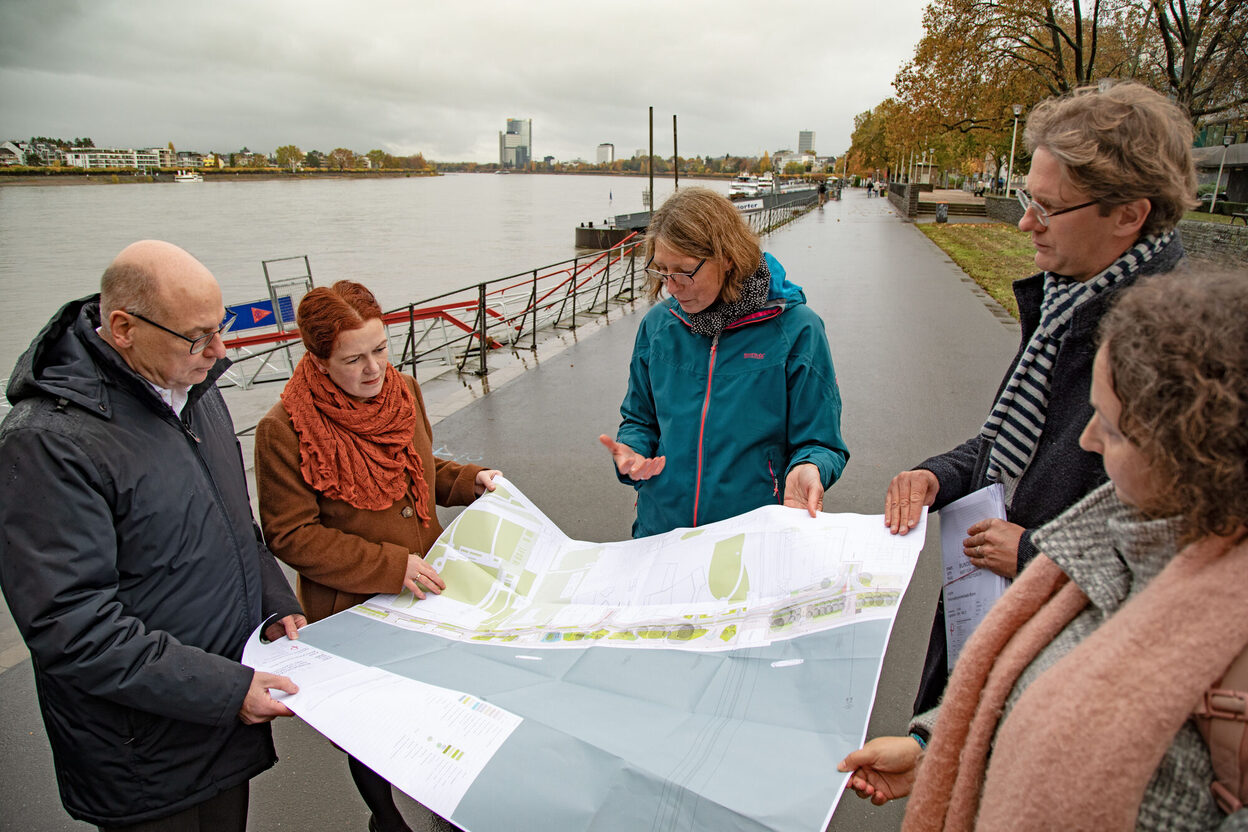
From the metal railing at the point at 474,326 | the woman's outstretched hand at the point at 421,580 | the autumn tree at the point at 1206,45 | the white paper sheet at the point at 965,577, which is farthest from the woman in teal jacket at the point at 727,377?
the autumn tree at the point at 1206,45

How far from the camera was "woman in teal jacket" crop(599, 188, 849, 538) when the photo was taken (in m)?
2.06

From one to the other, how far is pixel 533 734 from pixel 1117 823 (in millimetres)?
851

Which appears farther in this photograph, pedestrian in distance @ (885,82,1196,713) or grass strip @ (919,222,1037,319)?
grass strip @ (919,222,1037,319)

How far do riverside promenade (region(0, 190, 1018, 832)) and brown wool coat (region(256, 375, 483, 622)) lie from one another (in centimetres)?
66

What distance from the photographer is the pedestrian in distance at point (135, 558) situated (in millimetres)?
1354

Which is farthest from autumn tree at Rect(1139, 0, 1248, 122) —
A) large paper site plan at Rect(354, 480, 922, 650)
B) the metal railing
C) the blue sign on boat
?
large paper site plan at Rect(354, 480, 922, 650)

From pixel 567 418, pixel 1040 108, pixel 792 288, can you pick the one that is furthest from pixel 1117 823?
pixel 567 418

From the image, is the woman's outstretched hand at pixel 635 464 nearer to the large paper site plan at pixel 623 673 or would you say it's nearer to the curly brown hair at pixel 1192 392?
the large paper site plan at pixel 623 673

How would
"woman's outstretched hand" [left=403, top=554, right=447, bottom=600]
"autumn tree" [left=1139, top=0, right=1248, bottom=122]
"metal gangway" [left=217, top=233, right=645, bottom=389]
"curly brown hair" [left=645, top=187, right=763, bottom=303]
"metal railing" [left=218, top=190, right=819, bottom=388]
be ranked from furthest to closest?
"autumn tree" [left=1139, top=0, right=1248, bottom=122] → "metal gangway" [left=217, top=233, right=645, bottom=389] → "metal railing" [left=218, top=190, right=819, bottom=388] → "curly brown hair" [left=645, top=187, right=763, bottom=303] → "woman's outstretched hand" [left=403, top=554, right=447, bottom=600]

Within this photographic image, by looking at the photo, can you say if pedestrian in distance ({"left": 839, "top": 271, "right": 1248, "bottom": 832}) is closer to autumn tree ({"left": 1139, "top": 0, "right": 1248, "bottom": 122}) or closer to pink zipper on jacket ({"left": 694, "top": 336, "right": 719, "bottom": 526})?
pink zipper on jacket ({"left": 694, "top": 336, "right": 719, "bottom": 526})

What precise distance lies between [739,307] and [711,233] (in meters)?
0.23

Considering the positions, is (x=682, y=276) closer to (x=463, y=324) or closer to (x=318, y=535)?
(x=318, y=535)

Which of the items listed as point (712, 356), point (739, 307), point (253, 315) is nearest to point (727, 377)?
point (712, 356)

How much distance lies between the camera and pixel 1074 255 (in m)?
1.46
